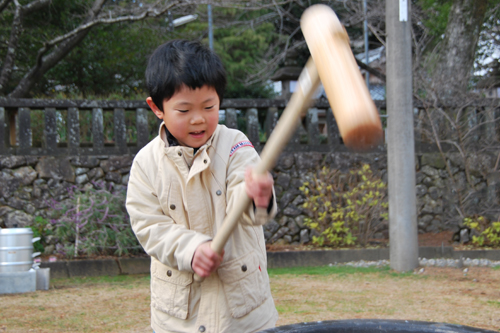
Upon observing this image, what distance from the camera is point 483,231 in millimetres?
6117

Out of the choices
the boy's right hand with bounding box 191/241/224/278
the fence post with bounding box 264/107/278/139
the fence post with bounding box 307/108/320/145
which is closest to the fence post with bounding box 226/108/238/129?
the fence post with bounding box 264/107/278/139

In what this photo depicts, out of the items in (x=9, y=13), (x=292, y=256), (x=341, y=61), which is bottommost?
(x=292, y=256)

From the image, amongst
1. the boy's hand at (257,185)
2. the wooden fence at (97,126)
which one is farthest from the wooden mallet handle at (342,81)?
the wooden fence at (97,126)

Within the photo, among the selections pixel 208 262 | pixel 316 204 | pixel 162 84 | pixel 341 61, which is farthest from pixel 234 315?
pixel 316 204

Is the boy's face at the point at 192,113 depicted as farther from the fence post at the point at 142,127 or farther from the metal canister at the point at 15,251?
the fence post at the point at 142,127

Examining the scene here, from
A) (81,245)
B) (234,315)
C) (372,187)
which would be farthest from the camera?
(372,187)

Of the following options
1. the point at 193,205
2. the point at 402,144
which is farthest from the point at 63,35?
the point at 193,205

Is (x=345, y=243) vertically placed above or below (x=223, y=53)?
below

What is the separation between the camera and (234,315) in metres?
1.77

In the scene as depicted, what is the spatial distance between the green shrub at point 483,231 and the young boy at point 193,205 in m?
4.97

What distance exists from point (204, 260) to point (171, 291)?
31 cm

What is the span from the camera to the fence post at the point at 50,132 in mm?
6027

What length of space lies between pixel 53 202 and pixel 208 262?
4.74 metres

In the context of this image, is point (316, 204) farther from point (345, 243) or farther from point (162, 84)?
point (162, 84)
